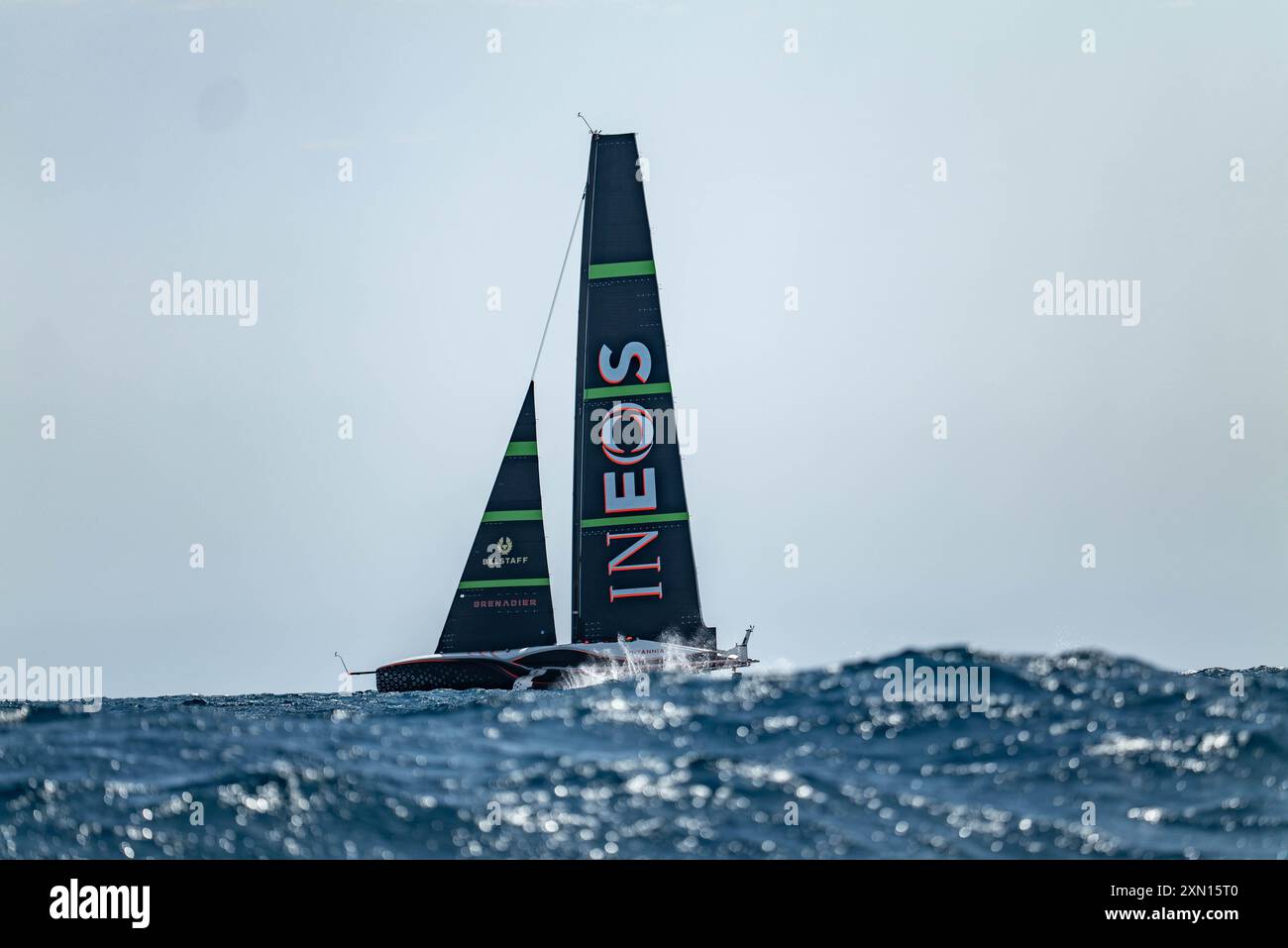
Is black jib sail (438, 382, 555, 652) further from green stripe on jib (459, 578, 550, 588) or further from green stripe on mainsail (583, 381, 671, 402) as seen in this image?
green stripe on mainsail (583, 381, 671, 402)

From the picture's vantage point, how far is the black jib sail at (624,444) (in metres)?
40.3

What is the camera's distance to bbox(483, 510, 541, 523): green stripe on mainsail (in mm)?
41812

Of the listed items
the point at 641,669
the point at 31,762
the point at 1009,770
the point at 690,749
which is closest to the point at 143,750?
the point at 31,762

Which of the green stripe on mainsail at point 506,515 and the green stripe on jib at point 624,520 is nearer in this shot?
the green stripe on jib at point 624,520

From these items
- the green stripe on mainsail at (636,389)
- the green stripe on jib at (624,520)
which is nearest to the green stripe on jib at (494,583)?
the green stripe on jib at (624,520)

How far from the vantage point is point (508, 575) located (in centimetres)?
4166

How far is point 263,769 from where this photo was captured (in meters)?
17.0

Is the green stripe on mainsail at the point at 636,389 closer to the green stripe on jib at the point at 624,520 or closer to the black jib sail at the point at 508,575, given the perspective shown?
the black jib sail at the point at 508,575

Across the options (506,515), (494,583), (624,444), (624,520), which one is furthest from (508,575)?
(624,444)

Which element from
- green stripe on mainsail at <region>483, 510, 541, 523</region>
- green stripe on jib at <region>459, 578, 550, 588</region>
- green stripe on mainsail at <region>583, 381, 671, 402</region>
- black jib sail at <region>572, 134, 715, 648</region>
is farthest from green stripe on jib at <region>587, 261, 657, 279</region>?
green stripe on jib at <region>459, 578, 550, 588</region>

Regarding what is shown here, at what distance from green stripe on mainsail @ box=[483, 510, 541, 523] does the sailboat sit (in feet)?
0.13

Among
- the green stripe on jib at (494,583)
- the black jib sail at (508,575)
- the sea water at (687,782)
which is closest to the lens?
the sea water at (687,782)
